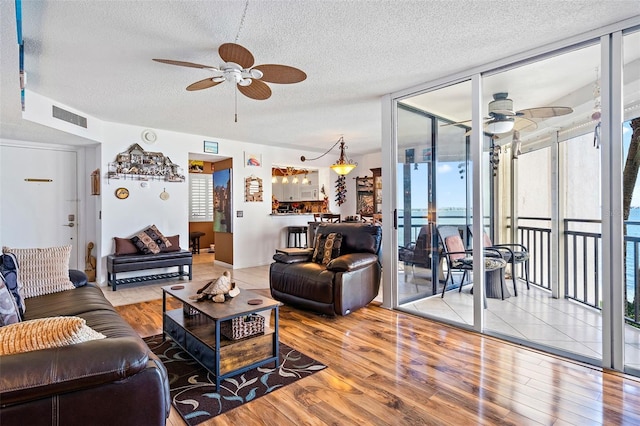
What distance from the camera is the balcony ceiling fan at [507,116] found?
3355mm

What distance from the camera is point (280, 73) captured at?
99.4 inches

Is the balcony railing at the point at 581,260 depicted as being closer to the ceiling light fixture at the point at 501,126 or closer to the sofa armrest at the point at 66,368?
the ceiling light fixture at the point at 501,126

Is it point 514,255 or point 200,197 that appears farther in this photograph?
point 200,197

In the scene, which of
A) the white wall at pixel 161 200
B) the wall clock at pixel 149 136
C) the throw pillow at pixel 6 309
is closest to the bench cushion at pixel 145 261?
the white wall at pixel 161 200

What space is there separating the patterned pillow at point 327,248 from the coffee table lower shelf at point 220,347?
1545mm

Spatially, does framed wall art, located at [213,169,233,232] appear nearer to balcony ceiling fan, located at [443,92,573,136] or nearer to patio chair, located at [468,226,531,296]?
balcony ceiling fan, located at [443,92,573,136]

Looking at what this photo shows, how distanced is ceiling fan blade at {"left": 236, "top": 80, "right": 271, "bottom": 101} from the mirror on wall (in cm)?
581

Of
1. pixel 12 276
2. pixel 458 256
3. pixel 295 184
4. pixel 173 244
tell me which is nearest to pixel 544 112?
pixel 458 256

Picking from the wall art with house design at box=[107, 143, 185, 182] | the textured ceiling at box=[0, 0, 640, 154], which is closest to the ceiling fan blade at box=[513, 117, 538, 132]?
the textured ceiling at box=[0, 0, 640, 154]

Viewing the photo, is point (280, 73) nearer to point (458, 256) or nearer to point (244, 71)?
point (244, 71)

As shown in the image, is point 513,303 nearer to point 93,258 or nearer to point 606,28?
point 606,28

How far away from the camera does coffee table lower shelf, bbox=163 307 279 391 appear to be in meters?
2.21

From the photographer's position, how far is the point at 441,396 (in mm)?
2047

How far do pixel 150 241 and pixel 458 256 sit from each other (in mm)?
4522
